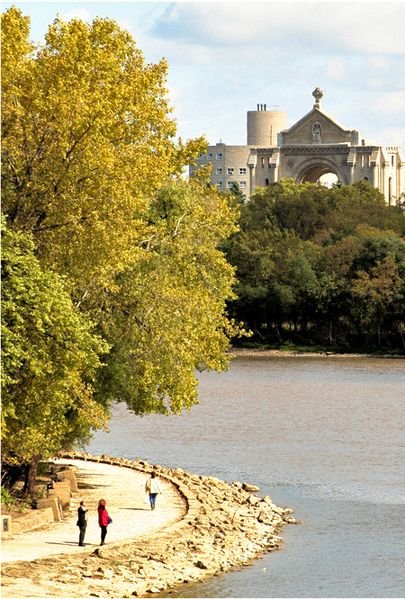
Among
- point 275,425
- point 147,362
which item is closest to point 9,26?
point 147,362

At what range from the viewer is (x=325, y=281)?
113438 millimetres

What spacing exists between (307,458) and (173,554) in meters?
18.9

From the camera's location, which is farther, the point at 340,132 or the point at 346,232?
the point at 340,132

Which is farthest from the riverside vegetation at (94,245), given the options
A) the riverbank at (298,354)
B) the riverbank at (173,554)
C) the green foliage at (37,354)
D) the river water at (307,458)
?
the riverbank at (298,354)

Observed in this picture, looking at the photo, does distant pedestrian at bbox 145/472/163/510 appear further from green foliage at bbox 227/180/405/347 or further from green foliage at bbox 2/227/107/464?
green foliage at bbox 227/180/405/347

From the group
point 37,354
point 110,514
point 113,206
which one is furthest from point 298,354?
point 37,354

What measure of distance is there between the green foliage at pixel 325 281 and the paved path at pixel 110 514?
6949cm

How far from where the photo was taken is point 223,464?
154 ft

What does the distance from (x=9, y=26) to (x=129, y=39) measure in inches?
200

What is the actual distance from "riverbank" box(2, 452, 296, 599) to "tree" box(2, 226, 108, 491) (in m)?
2.64

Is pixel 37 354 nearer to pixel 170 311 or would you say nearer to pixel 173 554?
pixel 173 554

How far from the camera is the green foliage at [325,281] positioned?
364 ft

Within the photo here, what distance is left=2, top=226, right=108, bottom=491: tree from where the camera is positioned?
29125 millimetres

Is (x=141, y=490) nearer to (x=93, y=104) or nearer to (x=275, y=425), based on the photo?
(x=93, y=104)
